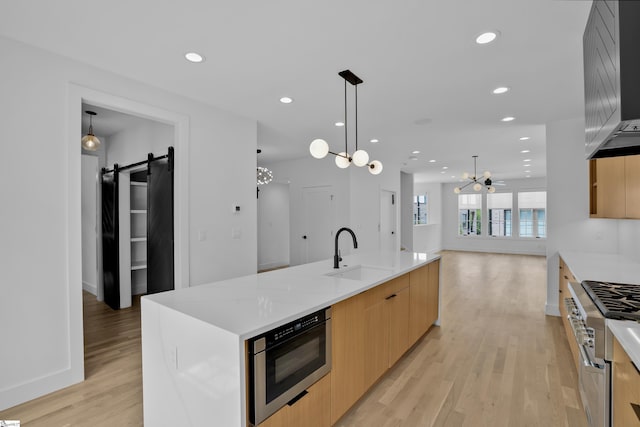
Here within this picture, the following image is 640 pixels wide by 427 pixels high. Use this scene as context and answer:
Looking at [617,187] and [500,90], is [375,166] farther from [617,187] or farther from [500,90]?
[617,187]

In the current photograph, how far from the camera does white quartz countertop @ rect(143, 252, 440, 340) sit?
4.53ft

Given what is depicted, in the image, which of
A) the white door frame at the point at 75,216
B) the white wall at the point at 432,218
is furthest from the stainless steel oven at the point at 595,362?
the white wall at the point at 432,218

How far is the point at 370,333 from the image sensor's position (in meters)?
2.12

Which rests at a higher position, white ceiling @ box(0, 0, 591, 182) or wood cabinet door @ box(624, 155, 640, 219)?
white ceiling @ box(0, 0, 591, 182)

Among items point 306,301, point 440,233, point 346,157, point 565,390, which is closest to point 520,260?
point 440,233

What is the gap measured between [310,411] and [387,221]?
21.7ft

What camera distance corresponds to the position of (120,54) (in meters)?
2.45

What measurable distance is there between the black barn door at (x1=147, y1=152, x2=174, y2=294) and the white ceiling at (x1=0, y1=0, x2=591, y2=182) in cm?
106

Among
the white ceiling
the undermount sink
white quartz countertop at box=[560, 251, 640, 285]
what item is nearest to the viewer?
the white ceiling

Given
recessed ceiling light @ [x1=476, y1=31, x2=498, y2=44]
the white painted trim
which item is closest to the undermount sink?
recessed ceiling light @ [x1=476, y1=31, x2=498, y2=44]

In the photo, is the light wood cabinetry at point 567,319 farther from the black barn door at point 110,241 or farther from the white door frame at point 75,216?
the black barn door at point 110,241

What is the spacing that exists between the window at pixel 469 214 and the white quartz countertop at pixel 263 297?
33.4 feet

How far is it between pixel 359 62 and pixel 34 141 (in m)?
2.61

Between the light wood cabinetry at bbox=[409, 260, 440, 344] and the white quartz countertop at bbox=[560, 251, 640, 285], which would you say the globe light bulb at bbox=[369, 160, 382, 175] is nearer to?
the light wood cabinetry at bbox=[409, 260, 440, 344]
